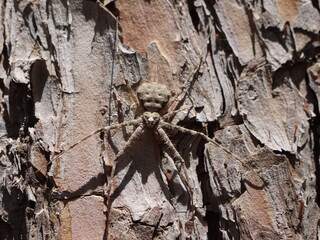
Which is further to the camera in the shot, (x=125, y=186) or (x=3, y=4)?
(x=3, y=4)

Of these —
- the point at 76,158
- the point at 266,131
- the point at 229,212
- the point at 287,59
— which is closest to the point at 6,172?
the point at 76,158

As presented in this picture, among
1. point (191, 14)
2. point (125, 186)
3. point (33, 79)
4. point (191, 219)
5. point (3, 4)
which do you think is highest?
point (3, 4)

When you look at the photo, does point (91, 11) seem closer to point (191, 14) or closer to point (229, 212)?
point (191, 14)

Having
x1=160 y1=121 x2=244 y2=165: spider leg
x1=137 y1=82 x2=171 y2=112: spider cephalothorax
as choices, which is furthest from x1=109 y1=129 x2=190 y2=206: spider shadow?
x1=137 y1=82 x2=171 y2=112: spider cephalothorax

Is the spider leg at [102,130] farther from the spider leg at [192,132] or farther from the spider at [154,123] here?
the spider leg at [192,132]

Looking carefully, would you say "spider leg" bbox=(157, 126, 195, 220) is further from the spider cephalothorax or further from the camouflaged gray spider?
the spider cephalothorax

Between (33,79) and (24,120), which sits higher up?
(33,79)

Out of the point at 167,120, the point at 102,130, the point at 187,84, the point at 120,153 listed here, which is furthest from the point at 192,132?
the point at 102,130

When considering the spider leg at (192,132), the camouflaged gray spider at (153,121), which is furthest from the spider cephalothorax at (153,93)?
the spider leg at (192,132)
